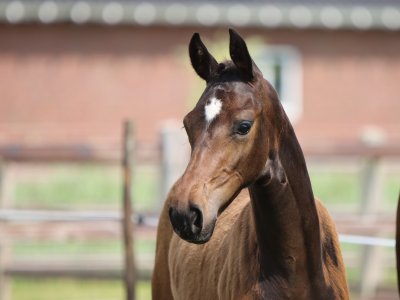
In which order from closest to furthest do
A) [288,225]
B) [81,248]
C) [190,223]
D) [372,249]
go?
[190,223]
[288,225]
[372,249]
[81,248]

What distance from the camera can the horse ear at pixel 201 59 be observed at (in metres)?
4.36

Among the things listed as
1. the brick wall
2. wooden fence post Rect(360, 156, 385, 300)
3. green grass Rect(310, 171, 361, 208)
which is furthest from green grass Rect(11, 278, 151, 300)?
the brick wall

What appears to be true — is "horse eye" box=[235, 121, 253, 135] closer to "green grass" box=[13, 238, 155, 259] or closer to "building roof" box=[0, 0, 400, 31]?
"green grass" box=[13, 238, 155, 259]

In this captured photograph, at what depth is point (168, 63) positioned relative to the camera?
2450 centimetres

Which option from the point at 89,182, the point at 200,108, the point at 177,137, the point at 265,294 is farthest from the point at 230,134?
the point at 89,182

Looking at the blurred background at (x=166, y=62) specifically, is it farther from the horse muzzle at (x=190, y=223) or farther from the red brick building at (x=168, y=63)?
the horse muzzle at (x=190, y=223)

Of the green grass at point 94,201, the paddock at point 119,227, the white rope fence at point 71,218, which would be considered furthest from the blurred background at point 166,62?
the white rope fence at point 71,218

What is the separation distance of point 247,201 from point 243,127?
1.18 metres

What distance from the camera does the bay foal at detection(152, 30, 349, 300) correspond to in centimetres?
402

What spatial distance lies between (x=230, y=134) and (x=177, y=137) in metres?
5.59

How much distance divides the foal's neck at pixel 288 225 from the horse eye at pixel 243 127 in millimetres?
354

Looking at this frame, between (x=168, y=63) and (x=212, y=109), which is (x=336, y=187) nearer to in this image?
(x=212, y=109)

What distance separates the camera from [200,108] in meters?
4.15

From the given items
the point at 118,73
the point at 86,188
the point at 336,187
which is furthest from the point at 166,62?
the point at 336,187
